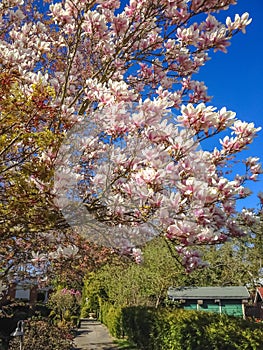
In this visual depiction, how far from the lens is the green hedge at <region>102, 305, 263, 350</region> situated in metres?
7.09

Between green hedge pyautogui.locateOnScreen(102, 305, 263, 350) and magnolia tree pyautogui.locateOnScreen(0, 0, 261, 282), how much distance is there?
553 centimetres

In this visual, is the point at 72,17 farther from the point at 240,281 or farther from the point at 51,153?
the point at 240,281

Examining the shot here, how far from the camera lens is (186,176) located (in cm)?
182

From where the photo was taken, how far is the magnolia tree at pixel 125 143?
1.78 m

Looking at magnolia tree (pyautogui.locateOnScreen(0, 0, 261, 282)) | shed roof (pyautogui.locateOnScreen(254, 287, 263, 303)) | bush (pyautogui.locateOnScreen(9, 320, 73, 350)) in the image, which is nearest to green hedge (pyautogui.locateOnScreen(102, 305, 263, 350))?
bush (pyautogui.locateOnScreen(9, 320, 73, 350))

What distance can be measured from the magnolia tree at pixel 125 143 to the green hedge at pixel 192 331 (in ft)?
18.1

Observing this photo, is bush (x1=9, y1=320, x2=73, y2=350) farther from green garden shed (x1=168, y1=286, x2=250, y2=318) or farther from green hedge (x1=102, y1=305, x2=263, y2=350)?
green garden shed (x1=168, y1=286, x2=250, y2=318)

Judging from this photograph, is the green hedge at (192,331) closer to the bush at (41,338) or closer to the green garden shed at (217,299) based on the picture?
the bush at (41,338)

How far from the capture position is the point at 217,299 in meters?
21.8

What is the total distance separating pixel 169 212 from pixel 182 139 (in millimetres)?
380

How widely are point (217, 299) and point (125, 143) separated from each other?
21918 mm

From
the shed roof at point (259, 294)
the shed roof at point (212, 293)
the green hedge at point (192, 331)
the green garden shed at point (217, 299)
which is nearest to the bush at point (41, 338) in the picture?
the green hedge at point (192, 331)

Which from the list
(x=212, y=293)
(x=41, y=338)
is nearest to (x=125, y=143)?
(x=41, y=338)

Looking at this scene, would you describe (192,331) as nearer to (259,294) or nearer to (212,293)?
(212,293)
